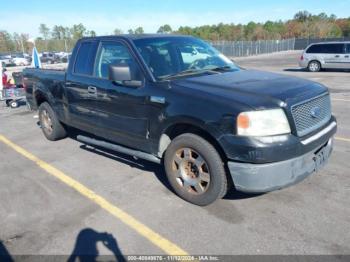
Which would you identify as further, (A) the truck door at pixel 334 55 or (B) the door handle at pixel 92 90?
(A) the truck door at pixel 334 55

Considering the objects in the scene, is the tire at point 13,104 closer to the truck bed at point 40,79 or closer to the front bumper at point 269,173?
the truck bed at point 40,79

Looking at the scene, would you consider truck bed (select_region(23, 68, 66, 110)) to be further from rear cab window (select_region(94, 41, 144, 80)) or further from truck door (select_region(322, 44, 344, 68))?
truck door (select_region(322, 44, 344, 68))

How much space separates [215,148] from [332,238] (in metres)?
1.42

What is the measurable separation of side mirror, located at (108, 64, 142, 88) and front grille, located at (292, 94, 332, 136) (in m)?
1.90

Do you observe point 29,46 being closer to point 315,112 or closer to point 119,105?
point 119,105

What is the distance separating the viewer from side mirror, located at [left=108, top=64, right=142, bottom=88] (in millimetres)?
4207

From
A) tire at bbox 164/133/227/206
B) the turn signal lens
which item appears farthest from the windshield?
the turn signal lens

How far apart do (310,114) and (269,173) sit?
2.84 ft

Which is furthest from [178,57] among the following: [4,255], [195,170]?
[4,255]

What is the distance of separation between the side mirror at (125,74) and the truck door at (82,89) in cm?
92

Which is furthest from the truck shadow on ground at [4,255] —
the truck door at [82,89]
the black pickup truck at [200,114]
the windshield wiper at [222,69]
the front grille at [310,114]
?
the windshield wiper at [222,69]

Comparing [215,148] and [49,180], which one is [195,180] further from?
[49,180]

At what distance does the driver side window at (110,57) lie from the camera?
4617 millimetres

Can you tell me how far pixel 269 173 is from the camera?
11.1ft
